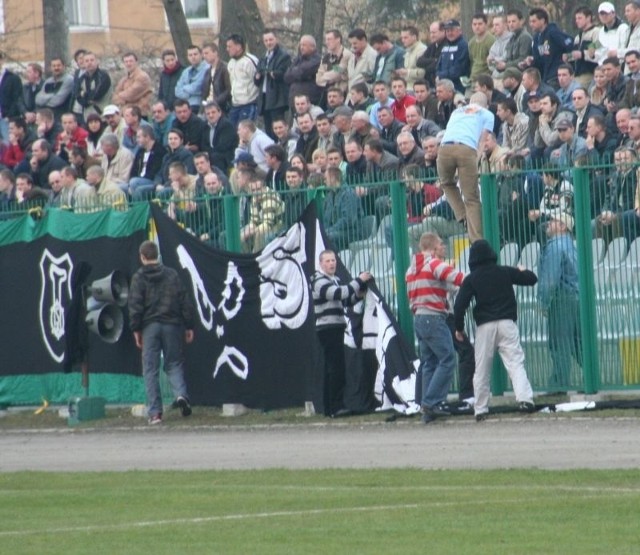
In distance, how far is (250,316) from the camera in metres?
20.1

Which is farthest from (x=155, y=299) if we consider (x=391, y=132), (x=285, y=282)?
(x=391, y=132)

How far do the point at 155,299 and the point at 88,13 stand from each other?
40.9 meters

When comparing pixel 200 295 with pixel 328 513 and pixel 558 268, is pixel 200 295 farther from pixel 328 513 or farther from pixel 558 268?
pixel 328 513

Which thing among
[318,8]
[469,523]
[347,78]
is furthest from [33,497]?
[318,8]

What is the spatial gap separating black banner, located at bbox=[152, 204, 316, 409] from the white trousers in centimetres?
270

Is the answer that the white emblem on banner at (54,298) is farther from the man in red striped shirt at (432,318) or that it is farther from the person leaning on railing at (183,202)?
the man in red striped shirt at (432,318)

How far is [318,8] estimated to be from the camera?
34969 millimetres

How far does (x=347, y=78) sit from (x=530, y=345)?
26.5 ft

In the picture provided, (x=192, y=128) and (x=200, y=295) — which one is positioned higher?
(x=192, y=128)

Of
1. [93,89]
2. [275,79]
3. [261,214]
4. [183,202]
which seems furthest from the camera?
[93,89]

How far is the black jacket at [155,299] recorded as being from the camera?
20.0m

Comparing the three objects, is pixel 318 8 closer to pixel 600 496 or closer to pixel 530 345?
pixel 530 345

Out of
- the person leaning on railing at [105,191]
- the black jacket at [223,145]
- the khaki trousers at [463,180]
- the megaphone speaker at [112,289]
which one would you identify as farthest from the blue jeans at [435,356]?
the black jacket at [223,145]

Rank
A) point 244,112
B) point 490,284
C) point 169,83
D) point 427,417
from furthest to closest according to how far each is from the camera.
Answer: point 169,83, point 244,112, point 427,417, point 490,284
